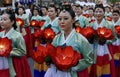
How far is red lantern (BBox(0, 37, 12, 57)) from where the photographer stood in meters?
4.40

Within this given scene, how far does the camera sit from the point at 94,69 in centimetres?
586

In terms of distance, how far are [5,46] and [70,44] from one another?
A: 95 centimetres

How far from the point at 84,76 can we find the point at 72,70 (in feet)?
0.85

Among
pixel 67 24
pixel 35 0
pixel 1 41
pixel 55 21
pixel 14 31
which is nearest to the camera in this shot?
pixel 67 24

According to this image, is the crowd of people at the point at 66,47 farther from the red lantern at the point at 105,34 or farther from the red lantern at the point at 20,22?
the red lantern at the point at 20,22

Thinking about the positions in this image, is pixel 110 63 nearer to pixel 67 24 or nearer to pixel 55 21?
pixel 55 21

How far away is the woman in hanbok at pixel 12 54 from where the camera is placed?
15.1 feet

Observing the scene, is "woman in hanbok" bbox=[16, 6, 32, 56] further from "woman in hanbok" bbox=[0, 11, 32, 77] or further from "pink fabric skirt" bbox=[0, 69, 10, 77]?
"pink fabric skirt" bbox=[0, 69, 10, 77]

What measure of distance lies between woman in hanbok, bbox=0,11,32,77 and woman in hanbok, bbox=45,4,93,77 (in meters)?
0.88

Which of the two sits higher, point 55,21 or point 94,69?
point 55,21

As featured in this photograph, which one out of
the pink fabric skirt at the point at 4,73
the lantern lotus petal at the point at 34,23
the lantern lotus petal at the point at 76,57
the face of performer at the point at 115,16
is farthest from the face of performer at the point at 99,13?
the lantern lotus petal at the point at 34,23

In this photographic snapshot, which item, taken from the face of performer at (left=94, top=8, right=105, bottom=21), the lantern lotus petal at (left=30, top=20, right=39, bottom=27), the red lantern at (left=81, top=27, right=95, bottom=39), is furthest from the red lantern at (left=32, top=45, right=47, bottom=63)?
the lantern lotus petal at (left=30, top=20, right=39, bottom=27)

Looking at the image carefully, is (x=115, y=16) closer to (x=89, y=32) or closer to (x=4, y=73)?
(x=89, y=32)

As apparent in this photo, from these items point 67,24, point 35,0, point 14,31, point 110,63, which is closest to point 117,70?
point 110,63
